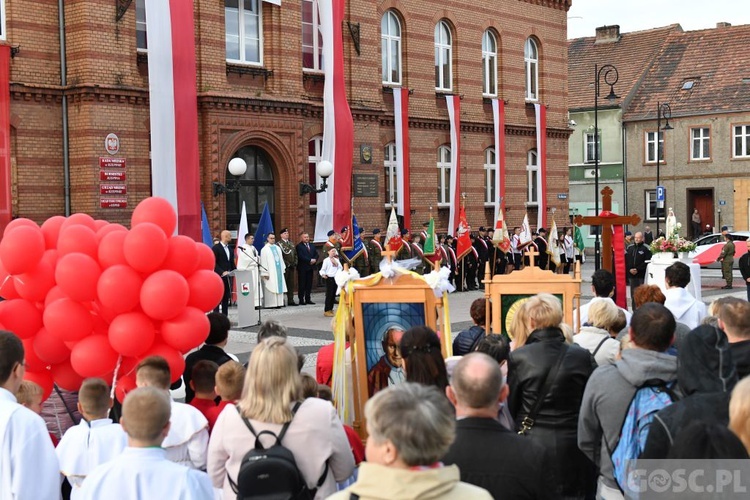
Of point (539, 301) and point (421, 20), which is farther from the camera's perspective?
point (421, 20)

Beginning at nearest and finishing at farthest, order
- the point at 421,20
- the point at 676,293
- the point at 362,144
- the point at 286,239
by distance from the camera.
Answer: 1. the point at 676,293
2. the point at 286,239
3. the point at 362,144
4. the point at 421,20

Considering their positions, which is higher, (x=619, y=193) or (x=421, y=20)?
(x=421, y=20)

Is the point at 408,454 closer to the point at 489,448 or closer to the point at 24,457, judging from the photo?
the point at 489,448

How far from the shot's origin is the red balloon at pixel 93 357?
295 inches

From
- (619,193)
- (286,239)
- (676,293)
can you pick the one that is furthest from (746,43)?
(676,293)

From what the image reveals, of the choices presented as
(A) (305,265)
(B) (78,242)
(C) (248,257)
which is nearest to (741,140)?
(A) (305,265)

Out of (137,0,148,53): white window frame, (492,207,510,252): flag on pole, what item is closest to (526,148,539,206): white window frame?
(492,207,510,252): flag on pole

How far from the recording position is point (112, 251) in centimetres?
767

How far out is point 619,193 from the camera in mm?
52125

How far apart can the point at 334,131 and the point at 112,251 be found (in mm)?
17226

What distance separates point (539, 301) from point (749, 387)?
2468mm

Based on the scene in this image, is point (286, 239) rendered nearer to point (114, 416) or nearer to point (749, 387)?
point (114, 416)

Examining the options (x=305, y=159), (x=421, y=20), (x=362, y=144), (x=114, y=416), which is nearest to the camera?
(x=114, y=416)

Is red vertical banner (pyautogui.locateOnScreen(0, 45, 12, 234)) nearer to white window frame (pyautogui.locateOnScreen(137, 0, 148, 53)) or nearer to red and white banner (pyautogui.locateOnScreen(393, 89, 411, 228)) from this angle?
white window frame (pyautogui.locateOnScreen(137, 0, 148, 53))
